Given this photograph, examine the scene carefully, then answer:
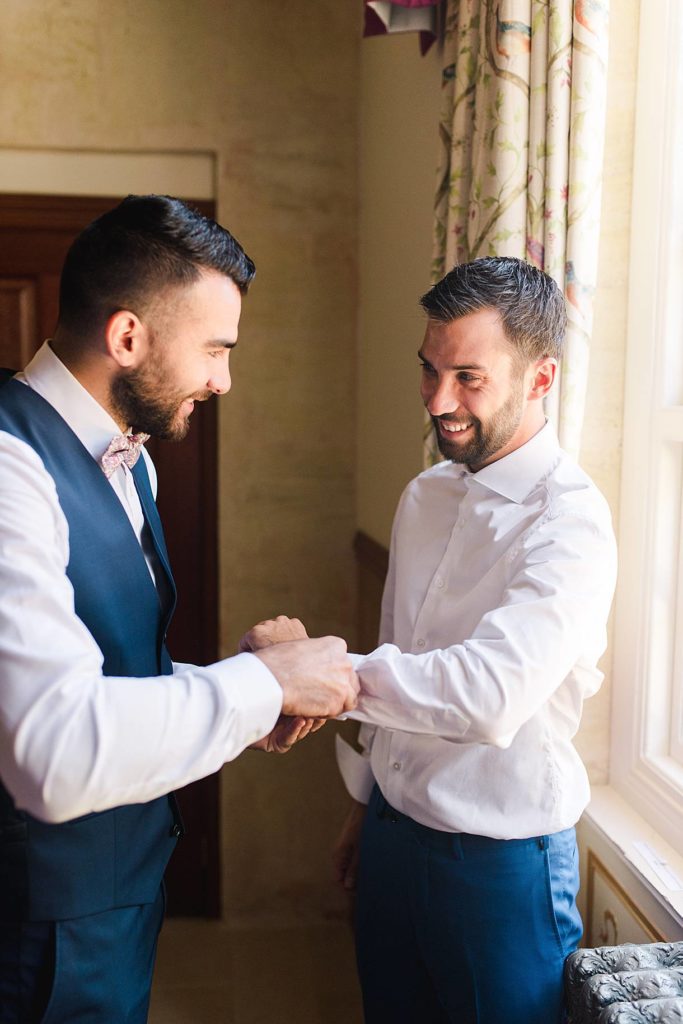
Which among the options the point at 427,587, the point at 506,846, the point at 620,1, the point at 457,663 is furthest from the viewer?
the point at 620,1

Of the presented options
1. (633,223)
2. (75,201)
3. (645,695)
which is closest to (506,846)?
(645,695)

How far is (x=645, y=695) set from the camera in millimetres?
1787

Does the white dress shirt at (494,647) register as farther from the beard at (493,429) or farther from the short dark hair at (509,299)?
the short dark hair at (509,299)

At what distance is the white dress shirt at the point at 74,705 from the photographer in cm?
101

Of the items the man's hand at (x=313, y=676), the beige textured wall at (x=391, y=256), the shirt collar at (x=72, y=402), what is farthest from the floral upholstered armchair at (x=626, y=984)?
the beige textured wall at (x=391, y=256)

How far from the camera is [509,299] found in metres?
1.45

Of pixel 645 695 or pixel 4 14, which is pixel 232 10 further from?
pixel 645 695

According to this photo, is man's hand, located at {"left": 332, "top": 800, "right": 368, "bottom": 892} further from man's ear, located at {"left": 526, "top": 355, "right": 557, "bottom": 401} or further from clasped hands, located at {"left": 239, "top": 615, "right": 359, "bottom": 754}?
man's ear, located at {"left": 526, "top": 355, "right": 557, "bottom": 401}

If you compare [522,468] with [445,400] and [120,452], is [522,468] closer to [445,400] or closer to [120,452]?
[445,400]

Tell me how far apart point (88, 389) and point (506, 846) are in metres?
0.91

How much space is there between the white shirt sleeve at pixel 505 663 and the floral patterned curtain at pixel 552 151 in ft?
1.39

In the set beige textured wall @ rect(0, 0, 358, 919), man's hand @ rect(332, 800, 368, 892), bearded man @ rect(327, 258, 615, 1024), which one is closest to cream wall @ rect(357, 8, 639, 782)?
beige textured wall @ rect(0, 0, 358, 919)

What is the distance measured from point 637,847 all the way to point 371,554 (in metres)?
1.49

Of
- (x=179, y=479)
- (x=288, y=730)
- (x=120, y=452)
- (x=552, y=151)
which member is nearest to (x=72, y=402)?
(x=120, y=452)
